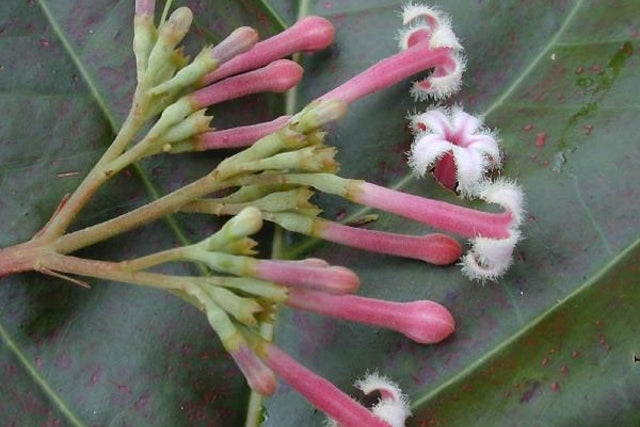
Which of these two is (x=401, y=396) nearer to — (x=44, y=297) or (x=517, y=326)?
(x=517, y=326)

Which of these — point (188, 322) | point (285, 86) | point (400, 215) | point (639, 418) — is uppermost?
point (285, 86)

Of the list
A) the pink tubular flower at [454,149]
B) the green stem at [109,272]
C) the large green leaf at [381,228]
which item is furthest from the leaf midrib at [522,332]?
the green stem at [109,272]

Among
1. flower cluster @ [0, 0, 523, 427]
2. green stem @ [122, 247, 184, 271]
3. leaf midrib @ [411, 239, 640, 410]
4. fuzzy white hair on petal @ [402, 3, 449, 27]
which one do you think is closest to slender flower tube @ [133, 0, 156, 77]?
flower cluster @ [0, 0, 523, 427]

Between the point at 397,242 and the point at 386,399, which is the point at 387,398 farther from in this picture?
the point at 397,242

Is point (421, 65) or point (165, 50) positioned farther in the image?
point (421, 65)

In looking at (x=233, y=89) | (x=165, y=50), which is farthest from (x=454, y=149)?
(x=165, y=50)

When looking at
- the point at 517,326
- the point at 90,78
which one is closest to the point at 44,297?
the point at 90,78

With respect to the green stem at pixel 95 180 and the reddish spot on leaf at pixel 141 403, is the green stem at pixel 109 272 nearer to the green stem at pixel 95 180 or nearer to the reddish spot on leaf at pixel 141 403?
the green stem at pixel 95 180
